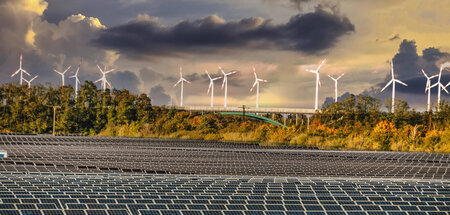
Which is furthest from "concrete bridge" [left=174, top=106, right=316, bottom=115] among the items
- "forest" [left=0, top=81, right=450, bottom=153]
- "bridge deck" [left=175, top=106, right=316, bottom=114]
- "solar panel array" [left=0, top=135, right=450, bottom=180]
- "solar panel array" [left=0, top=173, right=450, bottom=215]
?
"solar panel array" [left=0, top=173, right=450, bottom=215]

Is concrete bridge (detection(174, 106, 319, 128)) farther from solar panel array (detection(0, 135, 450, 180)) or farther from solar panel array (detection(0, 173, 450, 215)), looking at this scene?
solar panel array (detection(0, 173, 450, 215))

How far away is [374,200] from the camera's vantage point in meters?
8.24

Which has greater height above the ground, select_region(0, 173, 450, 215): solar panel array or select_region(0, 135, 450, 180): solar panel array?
select_region(0, 173, 450, 215): solar panel array

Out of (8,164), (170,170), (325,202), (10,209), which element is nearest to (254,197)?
(325,202)

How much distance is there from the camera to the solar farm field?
717cm

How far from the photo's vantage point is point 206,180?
1215 cm

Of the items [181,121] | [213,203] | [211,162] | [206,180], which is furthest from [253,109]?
[213,203]

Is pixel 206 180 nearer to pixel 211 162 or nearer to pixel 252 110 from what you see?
pixel 211 162

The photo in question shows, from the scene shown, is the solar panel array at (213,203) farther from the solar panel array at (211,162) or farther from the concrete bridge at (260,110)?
the concrete bridge at (260,110)

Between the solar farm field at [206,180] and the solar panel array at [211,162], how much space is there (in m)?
0.04

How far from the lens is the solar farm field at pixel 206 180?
23.5ft

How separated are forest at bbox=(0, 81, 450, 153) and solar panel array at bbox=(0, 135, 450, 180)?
1260 centimetres

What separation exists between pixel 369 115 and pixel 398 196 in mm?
37845

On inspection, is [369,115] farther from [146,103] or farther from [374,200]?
[374,200]
